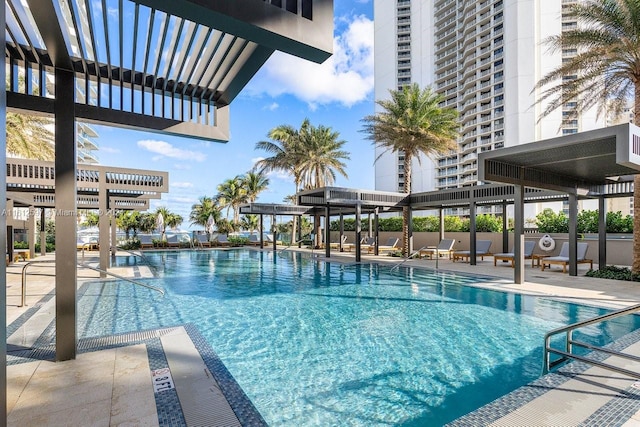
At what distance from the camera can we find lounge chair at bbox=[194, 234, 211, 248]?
28278 millimetres

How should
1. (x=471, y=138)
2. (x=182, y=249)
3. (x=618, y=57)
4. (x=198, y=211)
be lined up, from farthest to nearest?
(x=471, y=138) < (x=198, y=211) < (x=182, y=249) < (x=618, y=57)

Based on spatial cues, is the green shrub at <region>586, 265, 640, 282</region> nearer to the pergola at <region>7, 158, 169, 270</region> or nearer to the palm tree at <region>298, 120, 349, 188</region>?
the pergola at <region>7, 158, 169, 270</region>

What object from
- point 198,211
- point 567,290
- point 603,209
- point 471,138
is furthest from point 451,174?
point 567,290

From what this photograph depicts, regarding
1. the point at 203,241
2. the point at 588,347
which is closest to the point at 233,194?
the point at 203,241

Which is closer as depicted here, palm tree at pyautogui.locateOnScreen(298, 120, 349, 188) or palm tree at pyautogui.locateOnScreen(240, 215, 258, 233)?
palm tree at pyautogui.locateOnScreen(298, 120, 349, 188)

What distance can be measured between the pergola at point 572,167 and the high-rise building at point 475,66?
3880 cm

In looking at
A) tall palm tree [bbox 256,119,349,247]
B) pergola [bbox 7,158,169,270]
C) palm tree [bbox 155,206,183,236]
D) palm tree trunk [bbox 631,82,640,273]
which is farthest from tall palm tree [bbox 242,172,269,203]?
palm tree trunk [bbox 631,82,640,273]

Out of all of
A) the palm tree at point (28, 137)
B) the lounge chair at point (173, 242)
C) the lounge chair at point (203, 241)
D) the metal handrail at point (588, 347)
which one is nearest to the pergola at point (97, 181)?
the palm tree at point (28, 137)

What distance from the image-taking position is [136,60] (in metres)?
4.57

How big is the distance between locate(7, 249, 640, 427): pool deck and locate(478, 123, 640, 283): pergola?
345cm

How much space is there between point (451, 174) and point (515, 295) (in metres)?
61.6

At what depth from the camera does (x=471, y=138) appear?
63.2 m

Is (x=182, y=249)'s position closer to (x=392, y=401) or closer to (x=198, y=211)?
(x=198, y=211)

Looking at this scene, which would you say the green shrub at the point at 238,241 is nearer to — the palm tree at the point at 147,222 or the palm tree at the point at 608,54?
the palm tree at the point at 147,222
